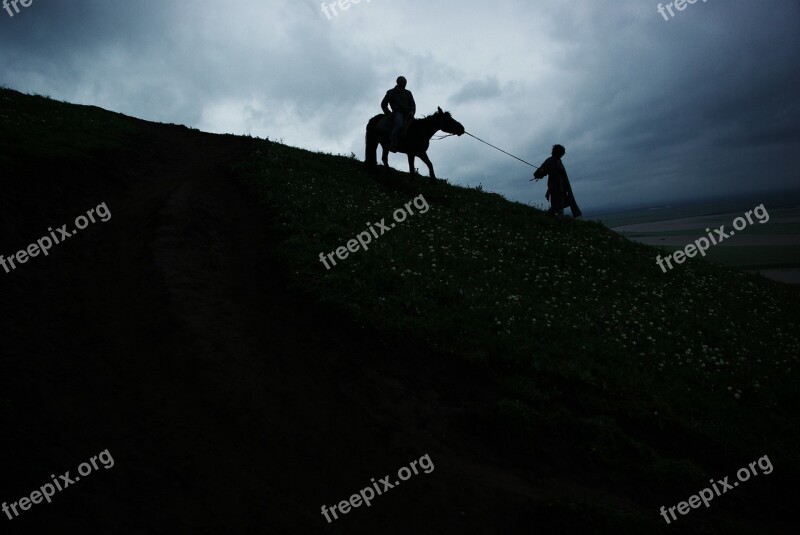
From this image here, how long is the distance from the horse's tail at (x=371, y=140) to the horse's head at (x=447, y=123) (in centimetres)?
349

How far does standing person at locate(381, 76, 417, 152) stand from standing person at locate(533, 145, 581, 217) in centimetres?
733

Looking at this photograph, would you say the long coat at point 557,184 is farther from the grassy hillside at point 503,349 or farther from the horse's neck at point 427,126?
the horse's neck at point 427,126

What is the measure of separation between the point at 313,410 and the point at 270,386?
107cm

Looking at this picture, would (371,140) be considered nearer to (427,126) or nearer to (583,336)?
(427,126)

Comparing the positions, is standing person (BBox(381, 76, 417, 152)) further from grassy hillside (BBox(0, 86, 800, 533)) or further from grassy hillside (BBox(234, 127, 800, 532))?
grassy hillside (BBox(0, 86, 800, 533))

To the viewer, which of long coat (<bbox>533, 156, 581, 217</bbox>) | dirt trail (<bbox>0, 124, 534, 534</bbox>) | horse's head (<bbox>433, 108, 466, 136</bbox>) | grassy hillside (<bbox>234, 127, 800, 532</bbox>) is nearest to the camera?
dirt trail (<bbox>0, 124, 534, 534</bbox>)

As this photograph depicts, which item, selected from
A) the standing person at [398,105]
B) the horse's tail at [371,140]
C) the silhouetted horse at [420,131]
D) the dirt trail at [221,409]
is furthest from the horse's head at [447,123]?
the dirt trail at [221,409]

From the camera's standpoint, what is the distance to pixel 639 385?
980cm

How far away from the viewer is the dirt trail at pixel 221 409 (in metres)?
6.03

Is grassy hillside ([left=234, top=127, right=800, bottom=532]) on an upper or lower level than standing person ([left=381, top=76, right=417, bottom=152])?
lower

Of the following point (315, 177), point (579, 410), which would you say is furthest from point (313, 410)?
point (315, 177)

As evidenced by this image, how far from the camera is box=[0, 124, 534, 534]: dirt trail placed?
603cm

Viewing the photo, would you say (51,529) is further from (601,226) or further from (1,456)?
(601,226)

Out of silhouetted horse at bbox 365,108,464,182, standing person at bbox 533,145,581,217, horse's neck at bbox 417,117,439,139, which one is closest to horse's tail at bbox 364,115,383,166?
silhouetted horse at bbox 365,108,464,182
